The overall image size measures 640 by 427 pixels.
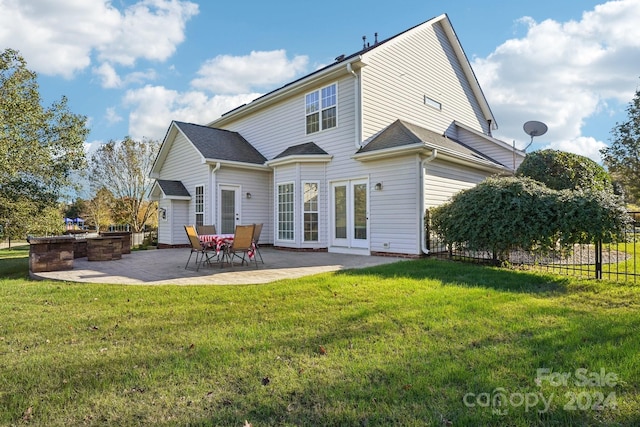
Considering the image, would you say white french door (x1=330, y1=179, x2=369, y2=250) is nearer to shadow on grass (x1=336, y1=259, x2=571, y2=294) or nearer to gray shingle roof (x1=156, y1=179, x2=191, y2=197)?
shadow on grass (x1=336, y1=259, x2=571, y2=294)

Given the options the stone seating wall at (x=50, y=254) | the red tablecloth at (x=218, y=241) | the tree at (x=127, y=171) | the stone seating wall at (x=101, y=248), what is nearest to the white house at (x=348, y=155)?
the stone seating wall at (x=101, y=248)

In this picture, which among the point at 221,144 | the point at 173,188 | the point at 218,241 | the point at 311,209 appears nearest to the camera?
the point at 218,241

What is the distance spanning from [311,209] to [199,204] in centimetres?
517

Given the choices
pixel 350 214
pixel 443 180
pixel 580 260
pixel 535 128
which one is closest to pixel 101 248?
pixel 350 214

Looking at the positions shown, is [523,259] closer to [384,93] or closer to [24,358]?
[384,93]

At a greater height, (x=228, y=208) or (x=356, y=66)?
(x=356, y=66)

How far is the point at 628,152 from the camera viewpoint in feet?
53.6

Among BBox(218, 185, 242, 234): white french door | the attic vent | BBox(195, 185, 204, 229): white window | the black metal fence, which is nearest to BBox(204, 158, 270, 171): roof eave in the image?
BBox(218, 185, 242, 234): white french door

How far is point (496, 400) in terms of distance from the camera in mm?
2301

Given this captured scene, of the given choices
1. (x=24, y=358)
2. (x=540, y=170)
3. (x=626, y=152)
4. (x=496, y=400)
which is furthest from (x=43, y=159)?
(x=626, y=152)

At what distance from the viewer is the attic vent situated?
44.1 feet

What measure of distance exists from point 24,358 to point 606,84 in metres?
24.3

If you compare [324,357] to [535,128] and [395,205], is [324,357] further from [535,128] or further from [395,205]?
[535,128]

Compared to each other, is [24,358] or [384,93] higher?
[384,93]
